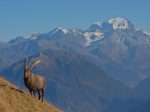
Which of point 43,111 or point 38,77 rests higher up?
point 38,77

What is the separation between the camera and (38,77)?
38406 mm

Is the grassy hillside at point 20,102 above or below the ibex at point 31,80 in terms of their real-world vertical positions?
below

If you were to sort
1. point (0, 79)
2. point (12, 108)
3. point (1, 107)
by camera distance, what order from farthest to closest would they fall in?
point (0, 79)
point (12, 108)
point (1, 107)

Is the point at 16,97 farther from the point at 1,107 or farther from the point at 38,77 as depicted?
the point at 1,107

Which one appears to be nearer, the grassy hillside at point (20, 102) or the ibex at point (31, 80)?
the grassy hillside at point (20, 102)

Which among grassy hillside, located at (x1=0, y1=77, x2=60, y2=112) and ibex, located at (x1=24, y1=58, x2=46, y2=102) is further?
ibex, located at (x1=24, y1=58, x2=46, y2=102)

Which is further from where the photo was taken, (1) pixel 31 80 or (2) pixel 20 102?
(1) pixel 31 80

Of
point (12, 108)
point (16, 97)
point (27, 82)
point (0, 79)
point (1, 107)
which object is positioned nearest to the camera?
point (1, 107)

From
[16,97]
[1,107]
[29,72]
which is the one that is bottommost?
[1,107]

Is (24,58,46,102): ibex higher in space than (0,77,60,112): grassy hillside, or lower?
higher

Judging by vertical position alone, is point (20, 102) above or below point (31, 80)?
below

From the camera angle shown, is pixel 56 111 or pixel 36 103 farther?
pixel 56 111

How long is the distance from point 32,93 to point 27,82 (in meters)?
2.02

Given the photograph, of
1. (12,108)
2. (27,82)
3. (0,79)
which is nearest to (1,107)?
(12,108)
